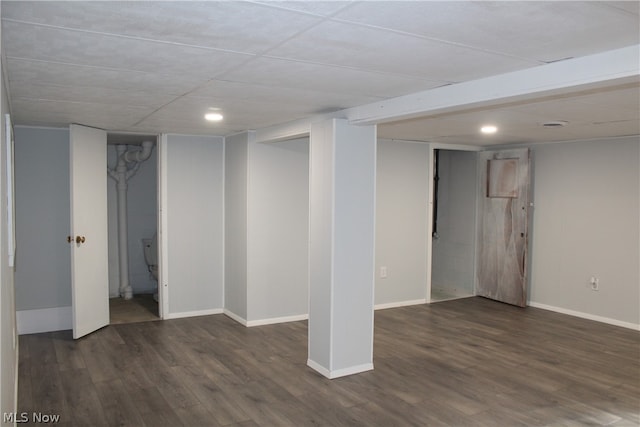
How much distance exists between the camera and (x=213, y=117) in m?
4.21

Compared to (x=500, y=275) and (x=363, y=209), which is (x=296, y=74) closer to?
(x=363, y=209)

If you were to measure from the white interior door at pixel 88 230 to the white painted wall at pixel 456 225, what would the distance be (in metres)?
4.43

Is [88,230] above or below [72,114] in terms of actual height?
below

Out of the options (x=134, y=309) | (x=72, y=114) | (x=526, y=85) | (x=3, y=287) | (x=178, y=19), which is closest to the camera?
(x=178, y=19)

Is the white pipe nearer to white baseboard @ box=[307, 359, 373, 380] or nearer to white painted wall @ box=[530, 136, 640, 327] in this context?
white baseboard @ box=[307, 359, 373, 380]

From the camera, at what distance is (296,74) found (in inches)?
104

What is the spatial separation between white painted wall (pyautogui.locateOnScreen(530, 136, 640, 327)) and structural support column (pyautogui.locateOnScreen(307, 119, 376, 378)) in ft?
10.1

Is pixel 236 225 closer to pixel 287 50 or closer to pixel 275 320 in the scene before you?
pixel 275 320

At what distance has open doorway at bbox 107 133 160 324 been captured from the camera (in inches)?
254

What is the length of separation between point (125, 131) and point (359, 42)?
3893mm

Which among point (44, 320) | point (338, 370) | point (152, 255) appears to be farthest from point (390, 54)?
point (152, 255)

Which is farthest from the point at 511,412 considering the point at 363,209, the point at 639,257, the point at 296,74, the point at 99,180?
the point at 99,180

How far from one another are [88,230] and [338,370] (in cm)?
281
